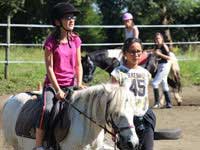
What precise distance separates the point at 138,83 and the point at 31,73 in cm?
969

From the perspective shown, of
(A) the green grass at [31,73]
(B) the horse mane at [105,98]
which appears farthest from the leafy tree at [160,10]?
(B) the horse mane at [105,98]

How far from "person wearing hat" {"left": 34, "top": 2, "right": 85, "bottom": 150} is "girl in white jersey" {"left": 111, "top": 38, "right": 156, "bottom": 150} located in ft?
1.42

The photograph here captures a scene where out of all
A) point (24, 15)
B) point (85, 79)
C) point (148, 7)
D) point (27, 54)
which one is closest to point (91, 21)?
point (148, 7)

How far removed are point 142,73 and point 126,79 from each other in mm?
205

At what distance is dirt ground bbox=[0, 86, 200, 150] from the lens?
7.88 metres

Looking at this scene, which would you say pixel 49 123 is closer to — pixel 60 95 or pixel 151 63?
pixel 60 95

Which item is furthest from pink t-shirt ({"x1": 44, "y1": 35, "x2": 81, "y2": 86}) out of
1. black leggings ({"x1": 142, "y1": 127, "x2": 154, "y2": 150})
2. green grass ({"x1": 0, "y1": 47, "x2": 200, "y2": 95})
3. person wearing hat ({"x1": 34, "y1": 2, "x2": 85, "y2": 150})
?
green grass ({"x1": 0, "y1": 47, "x2": 200, "y2": 95})

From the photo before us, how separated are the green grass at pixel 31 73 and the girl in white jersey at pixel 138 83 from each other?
783cm

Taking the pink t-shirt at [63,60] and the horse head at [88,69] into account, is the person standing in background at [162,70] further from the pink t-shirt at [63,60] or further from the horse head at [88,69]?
the pink t-shirt at [63,60]

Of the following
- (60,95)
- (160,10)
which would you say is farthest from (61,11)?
(160,10)

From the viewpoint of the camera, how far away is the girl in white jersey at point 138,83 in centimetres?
517

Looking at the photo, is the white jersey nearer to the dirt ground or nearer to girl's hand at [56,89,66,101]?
girl's hand at [56,89,66,101]

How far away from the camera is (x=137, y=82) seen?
5.22m

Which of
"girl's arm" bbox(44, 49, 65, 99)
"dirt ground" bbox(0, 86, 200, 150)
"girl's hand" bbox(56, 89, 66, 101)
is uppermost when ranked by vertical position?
"girl's arm" bbox(44, 49, 65, 99)
